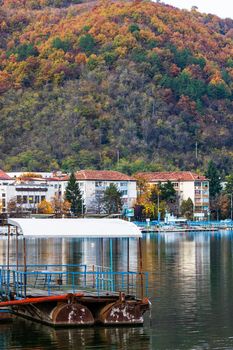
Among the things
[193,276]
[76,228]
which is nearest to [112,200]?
[193,276]

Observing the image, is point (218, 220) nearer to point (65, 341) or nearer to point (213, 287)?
point (213, 287)

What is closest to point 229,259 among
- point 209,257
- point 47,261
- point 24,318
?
point 209,257

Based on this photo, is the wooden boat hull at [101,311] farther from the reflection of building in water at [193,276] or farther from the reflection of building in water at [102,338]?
the reflection of building in water at [193,276]

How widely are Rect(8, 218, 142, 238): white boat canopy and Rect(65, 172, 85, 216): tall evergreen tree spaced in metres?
138

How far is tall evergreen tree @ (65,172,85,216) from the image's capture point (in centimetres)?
18038

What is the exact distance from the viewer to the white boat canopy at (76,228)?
132 feet

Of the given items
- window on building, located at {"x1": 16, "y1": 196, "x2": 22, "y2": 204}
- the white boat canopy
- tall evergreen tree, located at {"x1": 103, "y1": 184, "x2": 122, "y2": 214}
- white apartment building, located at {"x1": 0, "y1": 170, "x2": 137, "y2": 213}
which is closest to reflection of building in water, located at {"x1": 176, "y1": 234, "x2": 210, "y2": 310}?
the white boat canopy

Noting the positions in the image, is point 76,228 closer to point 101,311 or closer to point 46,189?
point 101,311

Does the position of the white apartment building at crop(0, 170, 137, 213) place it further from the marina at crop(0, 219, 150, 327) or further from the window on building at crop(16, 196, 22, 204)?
the marina at crop(0, 219, 150, 327)

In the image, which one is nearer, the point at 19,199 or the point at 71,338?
the point at 71,338

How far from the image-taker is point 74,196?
182 meters

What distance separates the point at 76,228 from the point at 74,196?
14104cm

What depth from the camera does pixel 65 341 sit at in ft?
122

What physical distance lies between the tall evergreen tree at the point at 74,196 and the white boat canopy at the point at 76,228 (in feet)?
452
